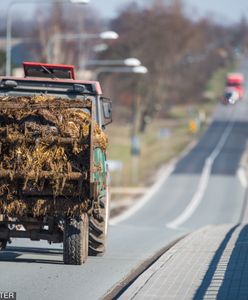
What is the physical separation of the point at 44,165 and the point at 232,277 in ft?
10.9

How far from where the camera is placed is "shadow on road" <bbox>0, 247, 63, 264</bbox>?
702 inches

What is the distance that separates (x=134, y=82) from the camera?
9444 centimetres

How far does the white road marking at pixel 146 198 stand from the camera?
54.9m

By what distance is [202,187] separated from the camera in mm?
75875

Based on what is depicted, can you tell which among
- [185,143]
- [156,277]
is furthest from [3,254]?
[185,143]

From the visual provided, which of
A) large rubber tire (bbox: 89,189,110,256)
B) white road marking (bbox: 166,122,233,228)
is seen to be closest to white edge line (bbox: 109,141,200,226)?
white road marking (bbox: 166,122,233,228)

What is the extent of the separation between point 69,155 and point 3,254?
11.9ft

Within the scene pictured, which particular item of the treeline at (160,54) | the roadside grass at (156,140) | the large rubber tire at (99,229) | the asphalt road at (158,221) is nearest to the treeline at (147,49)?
the treeline at (160,54)

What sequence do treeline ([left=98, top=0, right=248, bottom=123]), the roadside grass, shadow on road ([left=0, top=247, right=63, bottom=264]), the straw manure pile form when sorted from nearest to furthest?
the straw manure pile, shadow on road ([left=0, top=247, right=63, bottom=264]), the roadside grass, treeline ([left=98, top=0, right=248, bottom=123])

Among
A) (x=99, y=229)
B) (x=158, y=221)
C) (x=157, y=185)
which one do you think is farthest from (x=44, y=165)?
(x=157, y=185)

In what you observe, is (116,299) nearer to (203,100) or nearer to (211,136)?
(211,136)

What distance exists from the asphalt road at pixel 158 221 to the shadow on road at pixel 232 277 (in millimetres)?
1359

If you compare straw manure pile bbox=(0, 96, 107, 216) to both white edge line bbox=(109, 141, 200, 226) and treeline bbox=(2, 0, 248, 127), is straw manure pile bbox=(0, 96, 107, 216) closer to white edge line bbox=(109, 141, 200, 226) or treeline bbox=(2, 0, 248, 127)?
white edge line bbox=(109, 141, 200, 226)

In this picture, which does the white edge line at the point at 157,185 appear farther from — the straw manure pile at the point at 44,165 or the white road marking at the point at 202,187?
the straw manure pile at the point at 44,165
